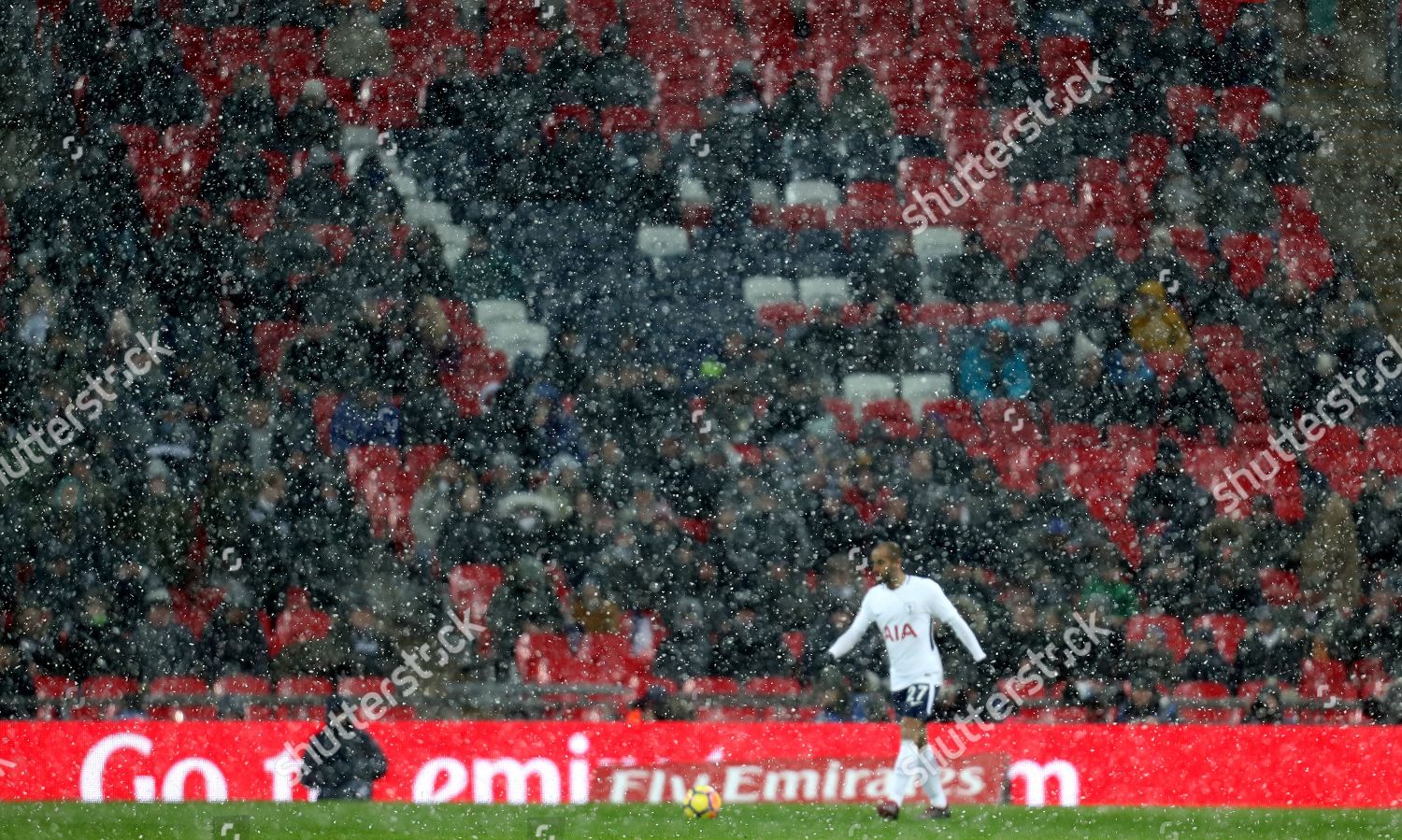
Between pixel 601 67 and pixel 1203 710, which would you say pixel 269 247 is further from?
pixel 1203 710

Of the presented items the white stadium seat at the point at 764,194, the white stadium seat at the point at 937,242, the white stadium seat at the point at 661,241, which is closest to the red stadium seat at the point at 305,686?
the white stadium seat at the point at 661,241

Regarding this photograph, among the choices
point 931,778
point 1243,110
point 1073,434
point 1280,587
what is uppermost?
point 1243,110

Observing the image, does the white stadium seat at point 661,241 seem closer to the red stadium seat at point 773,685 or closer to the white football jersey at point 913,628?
the red stadium seat at point 773,685

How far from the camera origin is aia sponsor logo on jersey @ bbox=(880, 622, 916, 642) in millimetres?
9539

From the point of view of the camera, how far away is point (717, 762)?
34.0 ft

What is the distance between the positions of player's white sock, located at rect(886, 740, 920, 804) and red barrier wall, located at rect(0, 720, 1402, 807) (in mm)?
1053

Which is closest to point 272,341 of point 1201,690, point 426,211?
point 426,211

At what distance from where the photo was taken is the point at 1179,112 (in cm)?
1625

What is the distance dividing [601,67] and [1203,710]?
7.42 metres

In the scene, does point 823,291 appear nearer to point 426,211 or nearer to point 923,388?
point 923,388

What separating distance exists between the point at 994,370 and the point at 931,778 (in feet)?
18.8

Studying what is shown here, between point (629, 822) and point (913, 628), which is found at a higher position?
point (913, 628)

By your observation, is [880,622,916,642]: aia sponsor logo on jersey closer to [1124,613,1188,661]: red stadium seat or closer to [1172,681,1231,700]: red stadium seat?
A: [1124,613,1188,661]: red stadium seat

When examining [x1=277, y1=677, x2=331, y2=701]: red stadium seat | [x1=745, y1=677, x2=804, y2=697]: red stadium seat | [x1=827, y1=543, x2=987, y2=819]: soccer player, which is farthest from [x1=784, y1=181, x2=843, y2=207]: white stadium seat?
[x1=827, y1=543, x2=987, y2=819]: soccer player
